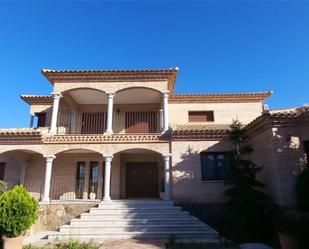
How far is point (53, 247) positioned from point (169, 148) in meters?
7.83

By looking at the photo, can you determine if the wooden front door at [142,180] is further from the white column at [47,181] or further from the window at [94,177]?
the white column at [47,181]

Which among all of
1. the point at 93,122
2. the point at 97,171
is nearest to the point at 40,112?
the point at 93,122

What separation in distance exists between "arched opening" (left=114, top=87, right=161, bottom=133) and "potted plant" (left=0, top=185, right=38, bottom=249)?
9.39 m

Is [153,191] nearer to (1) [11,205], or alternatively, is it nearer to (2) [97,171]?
(2) [97,171]

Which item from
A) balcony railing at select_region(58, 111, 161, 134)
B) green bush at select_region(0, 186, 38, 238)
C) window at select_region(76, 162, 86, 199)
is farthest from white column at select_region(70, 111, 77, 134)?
green bush at select_region(0, 186, 38, 238)

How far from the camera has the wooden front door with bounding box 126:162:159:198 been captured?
57.2ft

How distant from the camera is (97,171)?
17203 mm

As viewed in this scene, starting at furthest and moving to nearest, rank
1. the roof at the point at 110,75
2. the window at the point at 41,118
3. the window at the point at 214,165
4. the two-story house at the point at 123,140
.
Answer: the window at the point at 41,118, the roof at the point at 110,75, the two-story house at the point at 123,140, the window at the point at 214,165

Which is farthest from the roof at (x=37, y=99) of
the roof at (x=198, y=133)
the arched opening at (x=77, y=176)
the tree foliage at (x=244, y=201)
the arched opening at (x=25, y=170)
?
the tree foliage at (x=244, y=201)

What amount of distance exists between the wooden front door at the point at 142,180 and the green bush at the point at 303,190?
925cm

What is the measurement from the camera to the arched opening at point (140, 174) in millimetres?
17297

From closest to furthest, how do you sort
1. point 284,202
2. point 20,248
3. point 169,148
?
point 20,248
point 284,202
point 169,148

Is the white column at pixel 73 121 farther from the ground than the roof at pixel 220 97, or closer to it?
Result: closer to it

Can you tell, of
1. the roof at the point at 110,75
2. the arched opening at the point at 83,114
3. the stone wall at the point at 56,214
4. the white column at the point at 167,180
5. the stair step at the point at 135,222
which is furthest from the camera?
the arched opening at the point at 83,114
